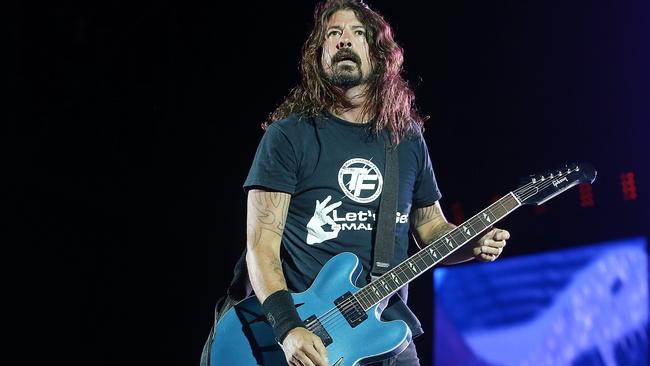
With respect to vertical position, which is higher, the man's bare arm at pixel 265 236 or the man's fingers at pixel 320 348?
the man's bare arm at pixel 265 236

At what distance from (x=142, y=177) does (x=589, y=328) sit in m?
4.29

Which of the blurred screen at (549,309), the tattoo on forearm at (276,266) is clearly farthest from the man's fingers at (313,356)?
the blurred screen at (549,309)

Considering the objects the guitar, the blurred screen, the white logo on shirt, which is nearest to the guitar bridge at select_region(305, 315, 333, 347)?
the guitar

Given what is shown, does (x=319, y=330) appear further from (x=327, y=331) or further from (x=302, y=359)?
(x=302, y=359)

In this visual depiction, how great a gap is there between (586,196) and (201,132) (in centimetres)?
376

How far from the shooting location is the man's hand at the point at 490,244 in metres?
3.17

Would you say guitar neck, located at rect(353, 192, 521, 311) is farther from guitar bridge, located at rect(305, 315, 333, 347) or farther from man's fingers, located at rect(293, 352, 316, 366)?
man's fingers, located at rect(293, 352, 316, 366)

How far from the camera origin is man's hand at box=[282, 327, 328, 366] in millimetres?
2582

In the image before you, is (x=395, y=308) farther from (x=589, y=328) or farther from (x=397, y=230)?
(x=589, y=328)

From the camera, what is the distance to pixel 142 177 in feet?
21.0

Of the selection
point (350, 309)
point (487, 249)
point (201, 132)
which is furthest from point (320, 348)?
point (201, 132)

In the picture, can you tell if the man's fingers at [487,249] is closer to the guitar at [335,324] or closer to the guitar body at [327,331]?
the guitar at [335,324]

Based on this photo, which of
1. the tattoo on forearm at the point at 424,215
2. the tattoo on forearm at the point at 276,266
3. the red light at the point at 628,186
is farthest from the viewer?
the red light at the point at 628,186

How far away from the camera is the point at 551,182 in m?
3.35
